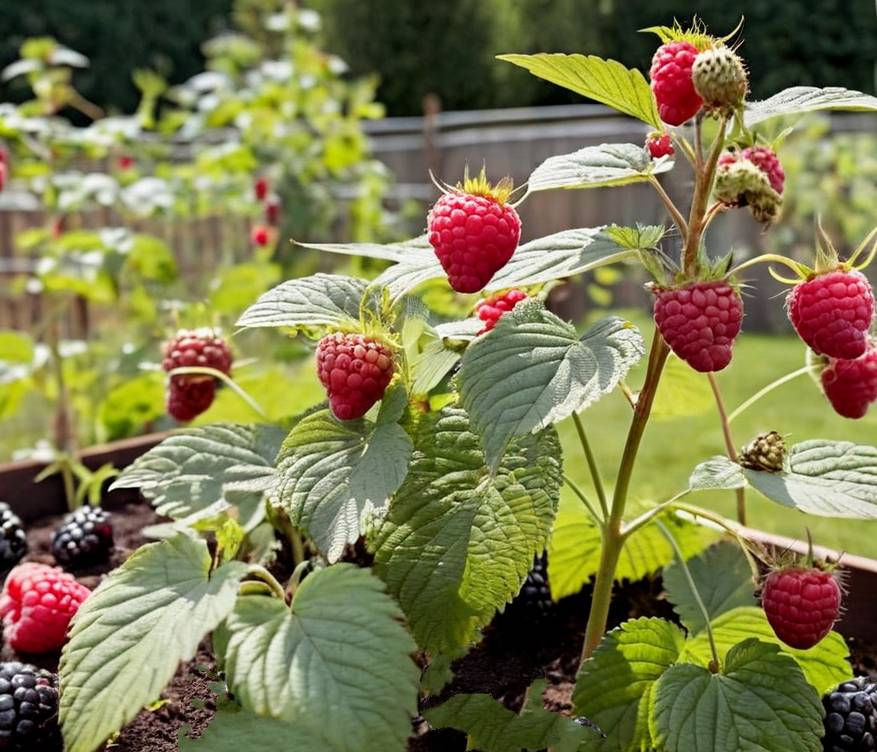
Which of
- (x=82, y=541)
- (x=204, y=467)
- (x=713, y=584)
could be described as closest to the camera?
(x=204, y=467)

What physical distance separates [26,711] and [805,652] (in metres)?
0.67

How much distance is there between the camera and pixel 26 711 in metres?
0.97

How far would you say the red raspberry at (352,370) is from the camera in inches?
30.7

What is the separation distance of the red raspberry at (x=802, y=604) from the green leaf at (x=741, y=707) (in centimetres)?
3

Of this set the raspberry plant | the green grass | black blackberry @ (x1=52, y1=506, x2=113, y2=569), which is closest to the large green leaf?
the raspberry plant

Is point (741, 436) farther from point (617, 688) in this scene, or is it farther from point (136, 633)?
point (136, 633)

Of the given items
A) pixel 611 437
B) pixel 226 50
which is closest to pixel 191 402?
pixel 611 437

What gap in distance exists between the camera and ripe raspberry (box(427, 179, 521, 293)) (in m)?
0.75

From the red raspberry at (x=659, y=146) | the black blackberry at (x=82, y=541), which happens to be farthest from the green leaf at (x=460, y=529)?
the black blackberry at (x=82, y=541)

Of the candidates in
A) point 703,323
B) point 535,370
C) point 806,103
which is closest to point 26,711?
point 535,370

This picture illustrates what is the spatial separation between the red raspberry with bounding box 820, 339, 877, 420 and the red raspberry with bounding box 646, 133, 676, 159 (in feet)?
0.71

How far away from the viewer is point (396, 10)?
36.6 feet

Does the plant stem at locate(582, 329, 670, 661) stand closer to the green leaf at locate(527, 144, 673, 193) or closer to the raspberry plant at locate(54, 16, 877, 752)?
the raspberry plant at locate(54, 16, 877, 752)

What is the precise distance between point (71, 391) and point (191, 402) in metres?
1.58
